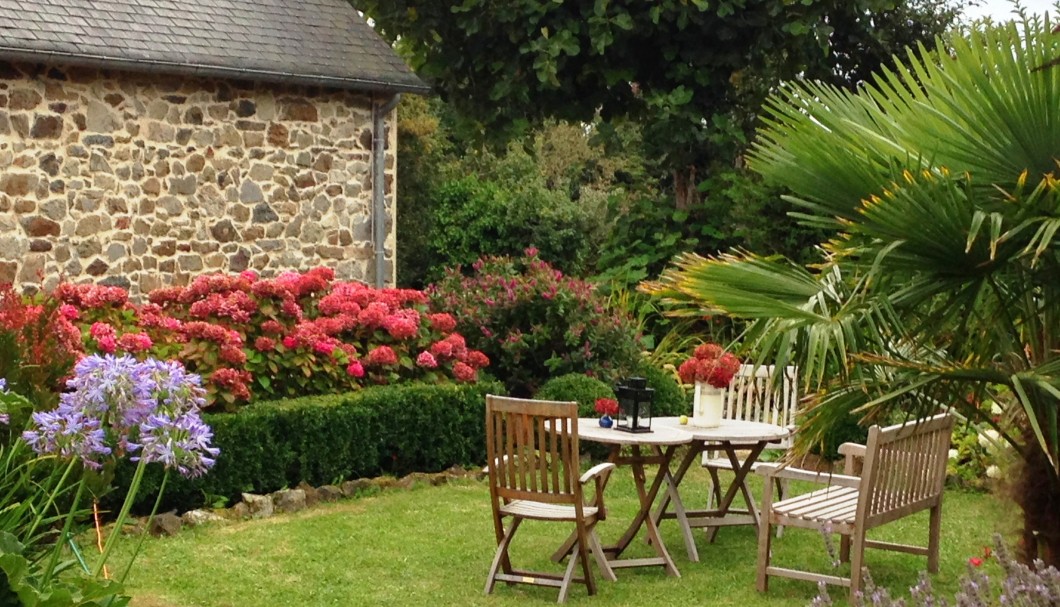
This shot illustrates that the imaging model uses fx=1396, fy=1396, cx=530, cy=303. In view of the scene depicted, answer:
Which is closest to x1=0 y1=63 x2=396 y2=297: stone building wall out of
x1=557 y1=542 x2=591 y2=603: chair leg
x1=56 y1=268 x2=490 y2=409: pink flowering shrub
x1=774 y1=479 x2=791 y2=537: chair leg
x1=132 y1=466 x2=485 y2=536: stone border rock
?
x1=56 y1=268 x2=490 y2=409: pink flowering shrub

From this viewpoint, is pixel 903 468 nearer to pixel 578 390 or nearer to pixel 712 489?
pixel 712 489

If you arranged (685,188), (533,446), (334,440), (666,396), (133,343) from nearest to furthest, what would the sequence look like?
(533,446) → (133,343) → (334,440) → (666,396) → (685,188)

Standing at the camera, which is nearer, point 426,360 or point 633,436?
point 633,436

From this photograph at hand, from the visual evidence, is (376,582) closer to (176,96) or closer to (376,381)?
(376,381)

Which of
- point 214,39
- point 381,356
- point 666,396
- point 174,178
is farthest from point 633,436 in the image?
point 214,39

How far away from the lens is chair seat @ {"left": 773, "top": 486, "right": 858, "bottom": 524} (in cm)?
716

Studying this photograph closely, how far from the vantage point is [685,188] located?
16406 millimetres

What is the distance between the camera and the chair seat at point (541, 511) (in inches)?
279

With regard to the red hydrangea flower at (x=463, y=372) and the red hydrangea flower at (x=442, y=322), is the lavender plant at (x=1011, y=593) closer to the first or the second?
the red hydrangea flower at (x=463, y=372)

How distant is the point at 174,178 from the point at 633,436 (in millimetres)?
6480

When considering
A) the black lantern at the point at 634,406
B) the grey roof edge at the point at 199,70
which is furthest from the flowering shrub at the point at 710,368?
the grey roof edge at the point at 199,70

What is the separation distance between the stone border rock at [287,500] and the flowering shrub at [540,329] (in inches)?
64.1

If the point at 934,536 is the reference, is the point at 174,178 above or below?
above

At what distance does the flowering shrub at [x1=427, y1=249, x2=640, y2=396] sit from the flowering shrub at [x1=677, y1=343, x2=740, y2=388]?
128 inches
